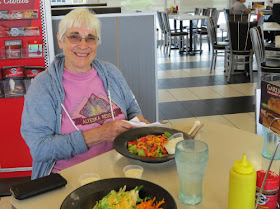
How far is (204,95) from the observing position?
5.29 m

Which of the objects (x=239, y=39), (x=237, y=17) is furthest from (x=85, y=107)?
(x=237, y=17)

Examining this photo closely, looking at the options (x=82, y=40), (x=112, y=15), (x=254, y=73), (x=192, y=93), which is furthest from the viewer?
(x=254, y=73)

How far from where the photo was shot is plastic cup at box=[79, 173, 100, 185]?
1269 millimetres

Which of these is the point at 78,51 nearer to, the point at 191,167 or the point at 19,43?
the point at 191,167

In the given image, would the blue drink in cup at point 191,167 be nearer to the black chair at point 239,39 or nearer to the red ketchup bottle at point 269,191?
the red ketchup bottle at point 269,191

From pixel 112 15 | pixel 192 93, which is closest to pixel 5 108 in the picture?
pixel 112 15

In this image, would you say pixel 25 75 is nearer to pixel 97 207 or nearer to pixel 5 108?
pixel 5 108

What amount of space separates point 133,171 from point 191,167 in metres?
0.32

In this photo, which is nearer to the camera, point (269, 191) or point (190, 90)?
point (269, 191)

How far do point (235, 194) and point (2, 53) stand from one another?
244 centimetres

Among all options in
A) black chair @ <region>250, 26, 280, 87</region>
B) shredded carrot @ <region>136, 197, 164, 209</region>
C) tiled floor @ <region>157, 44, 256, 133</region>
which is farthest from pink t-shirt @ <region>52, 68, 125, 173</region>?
black chair @ <region>250, 26, 280, 87</region>

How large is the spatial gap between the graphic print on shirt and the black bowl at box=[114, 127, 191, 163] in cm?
24

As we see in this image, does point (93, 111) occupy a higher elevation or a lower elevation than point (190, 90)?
higher

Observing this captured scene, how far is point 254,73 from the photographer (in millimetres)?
6586
